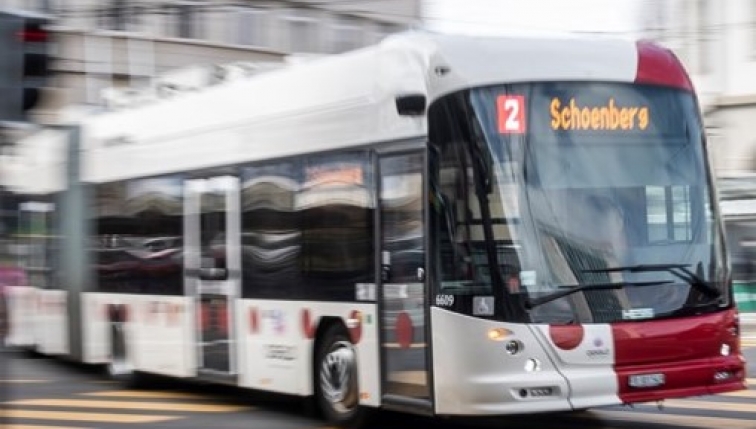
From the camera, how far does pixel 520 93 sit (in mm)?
9609

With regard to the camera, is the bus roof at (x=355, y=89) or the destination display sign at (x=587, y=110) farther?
the bus roof at (x=355, y=89)

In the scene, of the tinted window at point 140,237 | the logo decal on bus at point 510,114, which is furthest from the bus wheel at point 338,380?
the tinted window at point 140,237

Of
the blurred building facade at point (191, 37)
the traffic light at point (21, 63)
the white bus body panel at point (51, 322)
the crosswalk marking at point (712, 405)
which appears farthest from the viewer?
the blurred building facade at point (191, 37)

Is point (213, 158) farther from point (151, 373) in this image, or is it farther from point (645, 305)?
point (645, 305)

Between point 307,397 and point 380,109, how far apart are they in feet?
9.06

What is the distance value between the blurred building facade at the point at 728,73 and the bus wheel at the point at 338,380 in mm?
32170

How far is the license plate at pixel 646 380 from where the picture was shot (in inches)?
371

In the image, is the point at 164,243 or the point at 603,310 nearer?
the point at 603,310

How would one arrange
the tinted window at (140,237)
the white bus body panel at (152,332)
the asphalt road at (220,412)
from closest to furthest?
the asphalt road at (220,412)
the white bus body panel at (152,332)
the tinted window at (140,237)

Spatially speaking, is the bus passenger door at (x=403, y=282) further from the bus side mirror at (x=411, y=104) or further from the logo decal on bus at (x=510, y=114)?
the logo decal on bus at (x=510, y=114)

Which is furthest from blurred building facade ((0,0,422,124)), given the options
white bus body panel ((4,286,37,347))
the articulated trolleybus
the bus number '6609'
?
the bus number '6609'

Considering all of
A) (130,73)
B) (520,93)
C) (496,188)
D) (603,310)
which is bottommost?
(603,310)

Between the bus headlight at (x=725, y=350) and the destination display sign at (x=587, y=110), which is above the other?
the destination display sign at (x=587, y=110)

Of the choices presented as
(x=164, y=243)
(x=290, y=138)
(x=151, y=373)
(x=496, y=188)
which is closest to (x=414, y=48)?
(x=496, y=188)
